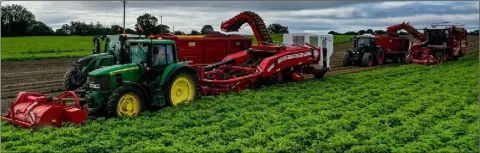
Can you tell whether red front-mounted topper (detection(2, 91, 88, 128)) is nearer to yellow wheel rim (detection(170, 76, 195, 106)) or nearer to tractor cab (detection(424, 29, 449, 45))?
yellow wheel rim (detection(170, 76, 195, 106))

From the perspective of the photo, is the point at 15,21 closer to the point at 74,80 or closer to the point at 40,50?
the point at 40,50

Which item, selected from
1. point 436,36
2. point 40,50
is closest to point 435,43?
point 436,36

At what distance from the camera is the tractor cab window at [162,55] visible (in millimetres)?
12828

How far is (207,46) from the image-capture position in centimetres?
2317

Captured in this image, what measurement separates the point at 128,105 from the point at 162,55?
6.26 ft

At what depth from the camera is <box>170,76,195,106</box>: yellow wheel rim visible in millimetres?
13273

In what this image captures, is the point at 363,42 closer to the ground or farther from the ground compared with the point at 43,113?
farther from the ground

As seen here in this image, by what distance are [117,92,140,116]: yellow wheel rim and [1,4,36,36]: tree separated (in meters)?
58.9

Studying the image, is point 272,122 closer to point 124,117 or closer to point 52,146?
point 124,117

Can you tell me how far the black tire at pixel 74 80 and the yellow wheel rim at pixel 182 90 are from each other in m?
3.35

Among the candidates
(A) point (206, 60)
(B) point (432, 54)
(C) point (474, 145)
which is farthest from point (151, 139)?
(B) point (432, 54)

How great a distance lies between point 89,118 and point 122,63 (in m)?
1.95

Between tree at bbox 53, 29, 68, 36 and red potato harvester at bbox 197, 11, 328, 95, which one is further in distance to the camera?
tree at bbox 53, 29, 68, 36

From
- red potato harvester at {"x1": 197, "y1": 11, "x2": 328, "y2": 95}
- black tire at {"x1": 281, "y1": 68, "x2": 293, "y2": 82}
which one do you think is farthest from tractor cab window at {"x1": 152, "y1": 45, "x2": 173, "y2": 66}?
black tire at {"x1": 281, "y1": 68, "x2": 293, "y2": 82}
